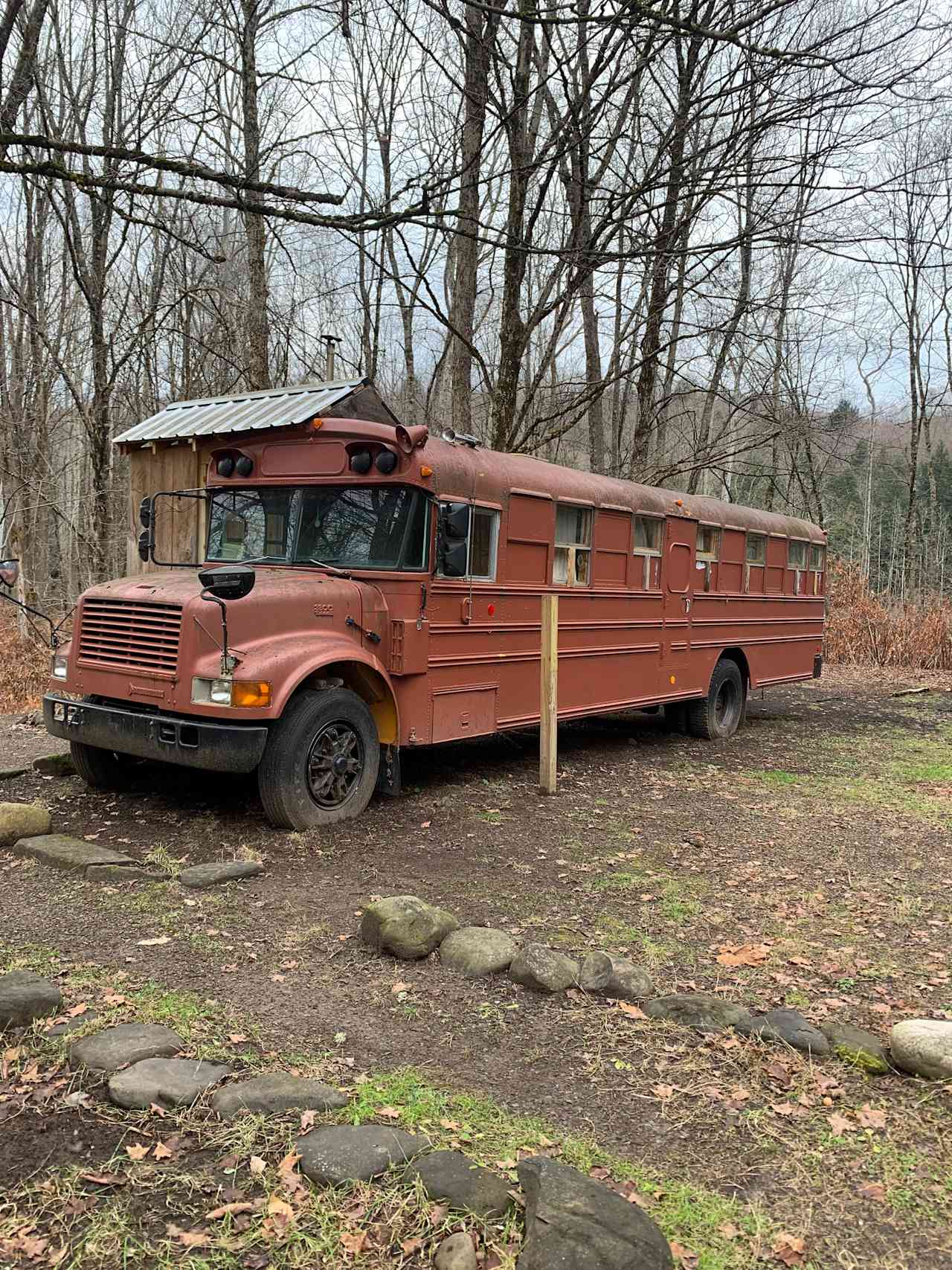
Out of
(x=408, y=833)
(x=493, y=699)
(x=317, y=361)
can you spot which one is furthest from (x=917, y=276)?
(x=408, y=833)

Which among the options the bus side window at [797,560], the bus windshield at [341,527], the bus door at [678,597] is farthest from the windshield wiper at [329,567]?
the bus side window at [797,560]

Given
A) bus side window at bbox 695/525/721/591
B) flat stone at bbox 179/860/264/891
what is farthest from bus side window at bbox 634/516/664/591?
flat stone at bbox 179/860/264/891

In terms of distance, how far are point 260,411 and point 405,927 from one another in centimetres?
437

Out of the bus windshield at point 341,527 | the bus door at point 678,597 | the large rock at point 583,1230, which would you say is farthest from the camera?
the bus door at point 678,597

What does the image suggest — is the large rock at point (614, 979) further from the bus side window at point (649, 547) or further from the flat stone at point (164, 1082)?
the bus side window at point (649, 547)

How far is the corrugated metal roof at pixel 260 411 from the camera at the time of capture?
654cm

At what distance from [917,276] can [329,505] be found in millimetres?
22294

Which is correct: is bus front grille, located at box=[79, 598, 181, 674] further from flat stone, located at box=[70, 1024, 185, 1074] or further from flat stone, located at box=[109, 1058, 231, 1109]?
flat stone, located at box=[109, 1058, 231, 1109]

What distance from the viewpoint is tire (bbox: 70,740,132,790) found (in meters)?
6.50

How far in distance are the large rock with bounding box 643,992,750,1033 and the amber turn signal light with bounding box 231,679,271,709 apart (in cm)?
274

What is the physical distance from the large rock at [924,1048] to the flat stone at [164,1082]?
92.3 inches

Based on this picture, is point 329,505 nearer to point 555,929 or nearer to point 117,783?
point 117,783

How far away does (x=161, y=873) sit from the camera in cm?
495

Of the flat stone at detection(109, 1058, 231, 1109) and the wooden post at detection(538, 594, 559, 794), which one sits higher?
the wooden post at detection(538, 594, 559, 794)
